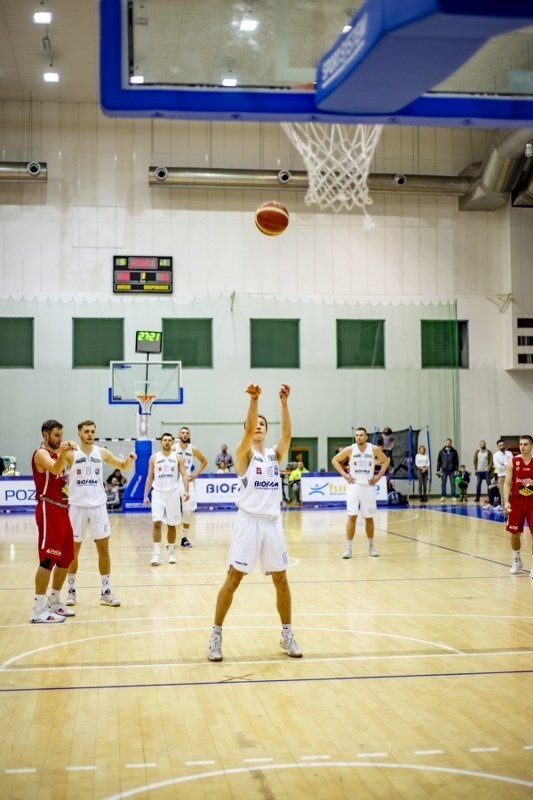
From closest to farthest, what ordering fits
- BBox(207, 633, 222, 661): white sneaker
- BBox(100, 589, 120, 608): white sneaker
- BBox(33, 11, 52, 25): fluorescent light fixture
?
BBox(207, 633, 222, 661): white sneaker
BBox(100, 589, 120, 608): white sneaker
BBox(33, 11, 52, 25): fluorescent light fixture

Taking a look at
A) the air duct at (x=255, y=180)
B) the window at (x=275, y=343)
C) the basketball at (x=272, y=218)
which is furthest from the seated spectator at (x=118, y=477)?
the basketball at (x=272, y=218)

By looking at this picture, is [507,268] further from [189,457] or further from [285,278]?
[189,457]

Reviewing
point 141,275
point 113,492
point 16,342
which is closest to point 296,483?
point 113,492

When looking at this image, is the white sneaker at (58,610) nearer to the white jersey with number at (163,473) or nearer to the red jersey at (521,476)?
the white jersey with number at (163,473)

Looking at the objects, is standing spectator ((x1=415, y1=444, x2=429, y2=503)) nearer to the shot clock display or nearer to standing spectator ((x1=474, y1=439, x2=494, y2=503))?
standing spectator ((x1=474, y1=439, x2=494, y2=503))

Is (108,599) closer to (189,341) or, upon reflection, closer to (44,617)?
(44,617)

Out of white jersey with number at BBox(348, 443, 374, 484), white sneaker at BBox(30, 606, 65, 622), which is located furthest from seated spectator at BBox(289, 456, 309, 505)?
white sneaker at BBox(30, 606, 65, 622)

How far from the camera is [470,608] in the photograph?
10.1 m

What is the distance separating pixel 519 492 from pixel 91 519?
5.91m

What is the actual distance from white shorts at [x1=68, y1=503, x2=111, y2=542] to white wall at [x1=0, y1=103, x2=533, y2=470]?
17.7 m

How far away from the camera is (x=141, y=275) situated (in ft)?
93.2

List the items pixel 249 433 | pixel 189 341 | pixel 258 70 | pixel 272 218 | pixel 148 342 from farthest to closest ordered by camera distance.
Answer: pixel 189 341 < pixel 148 342 < pixel 272 218 < pixel 249 433 < pixel 258 70

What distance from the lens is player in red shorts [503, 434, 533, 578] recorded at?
40.7ft

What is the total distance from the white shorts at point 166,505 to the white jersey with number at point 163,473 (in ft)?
0.28
